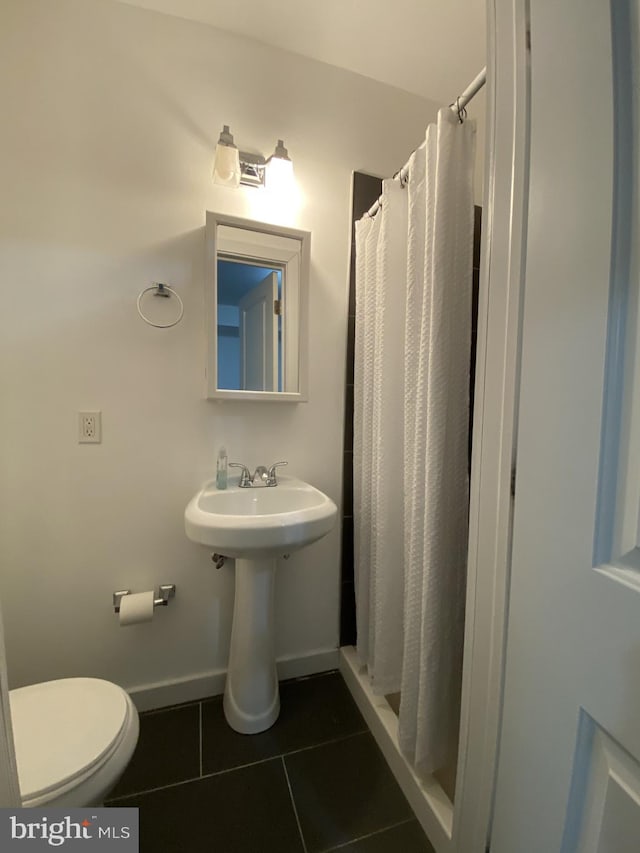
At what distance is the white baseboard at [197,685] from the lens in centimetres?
128

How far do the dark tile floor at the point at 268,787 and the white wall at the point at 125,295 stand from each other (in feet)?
0.79

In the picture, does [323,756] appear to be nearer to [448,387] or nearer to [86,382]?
[448,387]

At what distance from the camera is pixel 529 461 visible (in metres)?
0.53

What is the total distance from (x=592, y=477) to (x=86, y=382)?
138 centimetres

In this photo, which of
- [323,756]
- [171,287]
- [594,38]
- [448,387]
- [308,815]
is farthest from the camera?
[171,287]

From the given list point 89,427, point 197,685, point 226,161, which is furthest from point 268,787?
point 226,161

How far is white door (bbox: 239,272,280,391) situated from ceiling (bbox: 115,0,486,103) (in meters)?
0.85

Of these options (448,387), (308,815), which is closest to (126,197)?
(448,387)

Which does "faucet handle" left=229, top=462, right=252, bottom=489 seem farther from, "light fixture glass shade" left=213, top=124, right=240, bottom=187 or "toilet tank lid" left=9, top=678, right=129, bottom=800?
"light fixture glass shade" left=213, top=124, right=240, bottom=187

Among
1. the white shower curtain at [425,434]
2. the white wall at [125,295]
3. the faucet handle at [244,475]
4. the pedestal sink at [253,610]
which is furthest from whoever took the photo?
the faucet handle at [244,475]

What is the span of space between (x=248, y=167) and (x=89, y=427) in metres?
1.11

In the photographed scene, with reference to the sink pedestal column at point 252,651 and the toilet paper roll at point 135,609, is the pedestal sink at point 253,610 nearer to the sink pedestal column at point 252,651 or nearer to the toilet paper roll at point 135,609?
the sink pedestal column at point 252,651

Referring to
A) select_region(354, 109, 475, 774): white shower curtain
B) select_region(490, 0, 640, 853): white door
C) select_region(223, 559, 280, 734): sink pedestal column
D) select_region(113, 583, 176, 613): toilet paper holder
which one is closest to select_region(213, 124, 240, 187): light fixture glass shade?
select_region(354, 109, 475, 774): white shower curtain

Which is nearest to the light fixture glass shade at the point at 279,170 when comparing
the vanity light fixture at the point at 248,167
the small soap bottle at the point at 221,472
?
the vanity light fixture at the point at 248,167
